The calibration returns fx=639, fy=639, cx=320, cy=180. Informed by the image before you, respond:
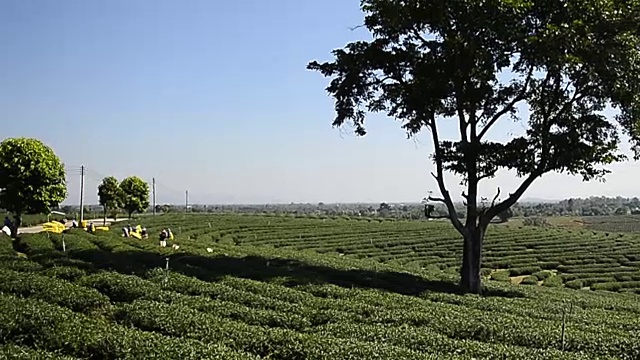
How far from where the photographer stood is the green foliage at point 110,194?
64.2m

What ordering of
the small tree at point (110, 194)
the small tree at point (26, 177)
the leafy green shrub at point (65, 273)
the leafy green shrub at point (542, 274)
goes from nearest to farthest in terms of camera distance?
1. the leafy green shrub at point (65, 273)
2. the small tree at point (26, 177)
3. the leafy green shrub at point (542, 274)
4. the small tree at point (110, 194)

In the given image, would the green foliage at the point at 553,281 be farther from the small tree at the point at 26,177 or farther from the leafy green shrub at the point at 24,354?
the leafy green shrub at the point at 24,354

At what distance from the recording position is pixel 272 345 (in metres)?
9.99

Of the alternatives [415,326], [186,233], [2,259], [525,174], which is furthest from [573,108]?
[186,233]

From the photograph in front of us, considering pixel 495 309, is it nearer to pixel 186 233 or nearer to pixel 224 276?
pixel 224 276

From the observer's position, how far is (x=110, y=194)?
64188 millimetres

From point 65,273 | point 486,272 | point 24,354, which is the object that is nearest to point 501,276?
point 486,272

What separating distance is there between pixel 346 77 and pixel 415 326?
10927mm

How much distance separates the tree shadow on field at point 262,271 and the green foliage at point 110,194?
140ft

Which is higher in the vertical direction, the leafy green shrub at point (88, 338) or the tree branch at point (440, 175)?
the tree branch at point (440, 175)

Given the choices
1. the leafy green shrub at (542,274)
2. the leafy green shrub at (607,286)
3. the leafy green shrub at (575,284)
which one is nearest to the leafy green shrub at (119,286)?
the leafy green shrub at (575,284)

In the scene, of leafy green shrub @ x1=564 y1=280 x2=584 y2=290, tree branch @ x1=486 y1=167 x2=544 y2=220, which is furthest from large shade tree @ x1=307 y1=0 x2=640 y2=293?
leafy green shrub @ x1=564 y1=280 x2=584 y2=290

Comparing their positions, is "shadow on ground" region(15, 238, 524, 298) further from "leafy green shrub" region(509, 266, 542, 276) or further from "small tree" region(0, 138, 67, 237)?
"leafy green shrub" region(509, 266, 542, 276)

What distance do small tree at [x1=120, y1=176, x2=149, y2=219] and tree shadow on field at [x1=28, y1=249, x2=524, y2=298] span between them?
4418 cm
